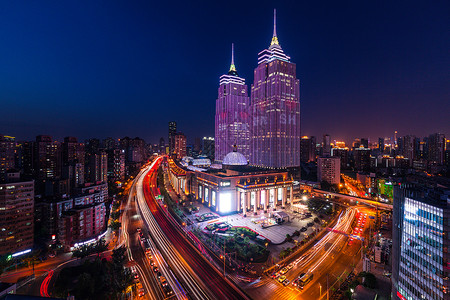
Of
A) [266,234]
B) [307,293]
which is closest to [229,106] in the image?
[266,234]

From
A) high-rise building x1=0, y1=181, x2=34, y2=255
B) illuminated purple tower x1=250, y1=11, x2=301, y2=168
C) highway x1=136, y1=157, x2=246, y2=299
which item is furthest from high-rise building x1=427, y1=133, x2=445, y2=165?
high-rise building x1=0, y1=181, x2=34, y2=255

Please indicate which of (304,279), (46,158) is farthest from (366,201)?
(46,158)

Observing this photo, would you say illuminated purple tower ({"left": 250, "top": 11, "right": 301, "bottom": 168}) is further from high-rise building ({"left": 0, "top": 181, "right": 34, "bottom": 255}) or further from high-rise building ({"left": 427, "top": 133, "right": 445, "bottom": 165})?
high-rise building ({"left": 427, "top": 133, "right": 445, "bottom": 165})

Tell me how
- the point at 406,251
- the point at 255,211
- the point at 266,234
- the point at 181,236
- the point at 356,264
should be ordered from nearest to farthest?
the point at 406,251
the point at 356,264
the point at 181,236
the point at 266,234
the point at 255,211

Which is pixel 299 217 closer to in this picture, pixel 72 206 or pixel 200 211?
pixel 200 211

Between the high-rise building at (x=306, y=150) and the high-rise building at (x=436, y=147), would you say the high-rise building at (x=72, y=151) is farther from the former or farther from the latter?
the high-rise building at (x=436, y=147)

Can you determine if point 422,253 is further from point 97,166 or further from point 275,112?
point 97,166
